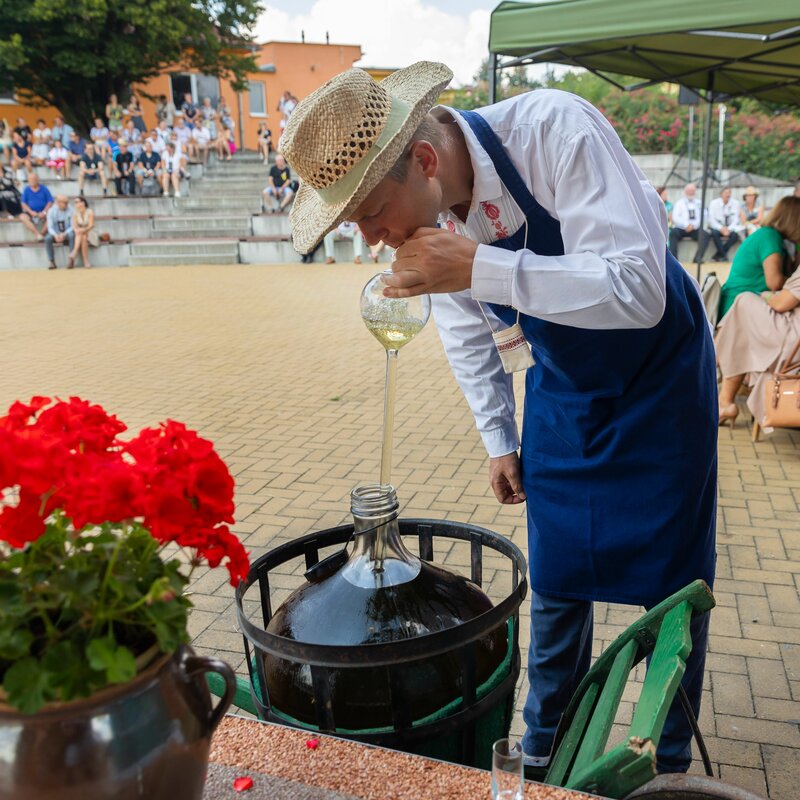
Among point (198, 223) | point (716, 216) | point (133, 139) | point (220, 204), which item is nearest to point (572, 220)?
point (716, 216)

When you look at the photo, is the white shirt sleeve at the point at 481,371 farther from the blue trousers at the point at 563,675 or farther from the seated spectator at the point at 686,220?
the seated spectator at the point at 686,220

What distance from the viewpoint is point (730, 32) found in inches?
192

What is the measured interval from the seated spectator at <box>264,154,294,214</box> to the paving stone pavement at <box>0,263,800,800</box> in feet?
25.6

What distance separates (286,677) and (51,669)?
2.30ft

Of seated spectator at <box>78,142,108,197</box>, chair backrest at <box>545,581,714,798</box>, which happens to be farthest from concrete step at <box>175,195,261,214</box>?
chair backrest at <box>545,581,714,798</box>

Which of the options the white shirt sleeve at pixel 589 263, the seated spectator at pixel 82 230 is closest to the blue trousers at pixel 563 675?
the white shirt sleeve at pixel 589 263

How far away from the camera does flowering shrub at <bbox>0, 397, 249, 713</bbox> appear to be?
2.75 ft

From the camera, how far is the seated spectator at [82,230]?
16.2 metres

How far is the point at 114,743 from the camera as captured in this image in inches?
34.2

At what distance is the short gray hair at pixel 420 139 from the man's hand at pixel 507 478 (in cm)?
87

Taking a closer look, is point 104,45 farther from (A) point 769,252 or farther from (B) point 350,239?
(A) point 769,252

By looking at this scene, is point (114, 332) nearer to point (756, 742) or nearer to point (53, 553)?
point (756, 742)

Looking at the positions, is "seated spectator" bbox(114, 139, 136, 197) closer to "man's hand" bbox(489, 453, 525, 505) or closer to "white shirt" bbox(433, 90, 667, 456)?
"man's hand" bbox(489, 453, 525, 505)

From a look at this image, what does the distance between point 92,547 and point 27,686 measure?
0.56 feet
